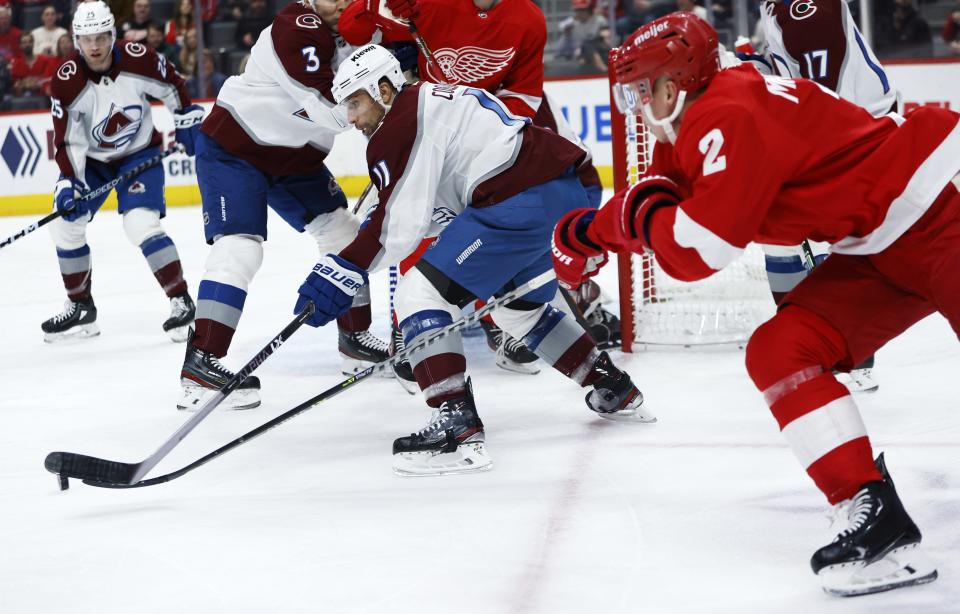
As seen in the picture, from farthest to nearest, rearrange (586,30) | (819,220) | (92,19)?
(586,30)
(92,19)
(819,220)

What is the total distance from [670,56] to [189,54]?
278 inches

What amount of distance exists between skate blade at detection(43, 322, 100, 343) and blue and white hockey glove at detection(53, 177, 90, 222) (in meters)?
0.40

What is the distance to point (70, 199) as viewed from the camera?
4.40 meters

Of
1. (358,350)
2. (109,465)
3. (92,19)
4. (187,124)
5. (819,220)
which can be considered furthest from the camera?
(187,124)

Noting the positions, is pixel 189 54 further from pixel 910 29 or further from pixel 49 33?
pixel 910 29

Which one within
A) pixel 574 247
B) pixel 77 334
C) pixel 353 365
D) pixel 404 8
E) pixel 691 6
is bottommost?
pixel 77 334

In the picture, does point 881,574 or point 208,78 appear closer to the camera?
point 881,574

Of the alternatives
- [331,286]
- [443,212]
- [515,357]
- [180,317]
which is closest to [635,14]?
[180,317]

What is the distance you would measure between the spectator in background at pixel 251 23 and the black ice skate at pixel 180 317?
440 cm

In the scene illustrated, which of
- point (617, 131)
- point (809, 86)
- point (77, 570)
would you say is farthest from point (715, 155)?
point (617, 131)

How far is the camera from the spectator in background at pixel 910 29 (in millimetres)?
7184

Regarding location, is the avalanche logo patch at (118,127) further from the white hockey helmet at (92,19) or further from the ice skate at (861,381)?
the ice skate at (861,381)

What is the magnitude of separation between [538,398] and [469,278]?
0.72 meters

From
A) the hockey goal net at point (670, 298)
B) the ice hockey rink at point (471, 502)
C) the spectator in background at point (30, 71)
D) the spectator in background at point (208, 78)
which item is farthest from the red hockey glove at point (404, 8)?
the spectator in background at point (30, 71)
